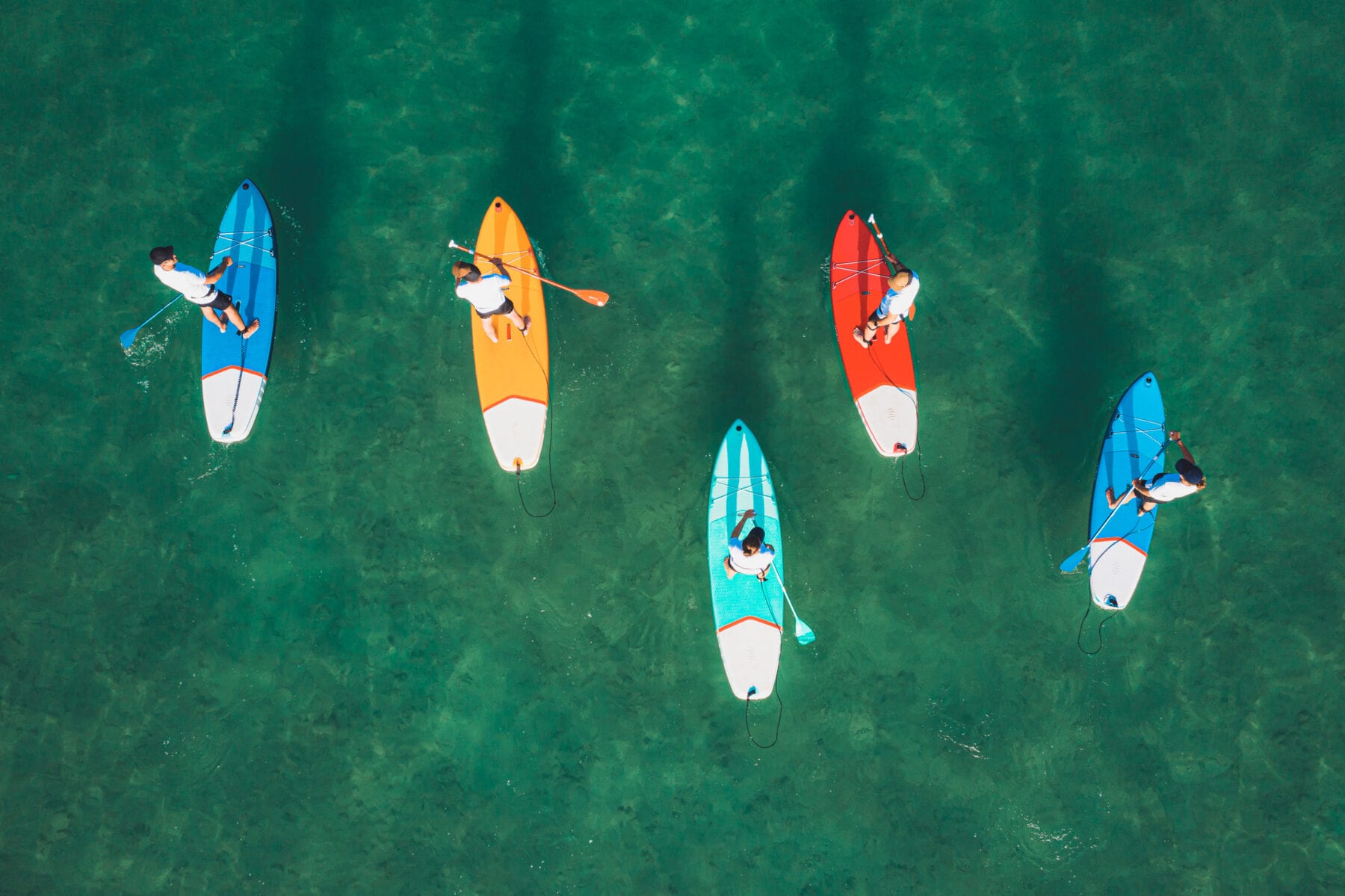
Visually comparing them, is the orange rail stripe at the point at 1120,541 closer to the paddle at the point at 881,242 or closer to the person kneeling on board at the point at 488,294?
the paddle at the point at 881,242

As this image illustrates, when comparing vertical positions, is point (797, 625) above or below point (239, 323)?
below

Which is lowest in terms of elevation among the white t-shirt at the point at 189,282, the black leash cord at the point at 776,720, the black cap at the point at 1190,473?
the black leash cord at the point at 776,720

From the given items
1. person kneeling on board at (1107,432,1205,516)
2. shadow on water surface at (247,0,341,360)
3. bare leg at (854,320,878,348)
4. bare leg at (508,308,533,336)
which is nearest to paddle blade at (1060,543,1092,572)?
person kneeling on board at (1107,432,1205,516)

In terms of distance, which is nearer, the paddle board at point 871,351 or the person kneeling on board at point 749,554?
the person kneeling on board at point 749,554

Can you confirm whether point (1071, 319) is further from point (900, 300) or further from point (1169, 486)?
point (900, 300)

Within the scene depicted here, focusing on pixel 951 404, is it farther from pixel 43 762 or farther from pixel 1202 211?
pixel 43 762

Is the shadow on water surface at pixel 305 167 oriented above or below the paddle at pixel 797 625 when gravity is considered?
above

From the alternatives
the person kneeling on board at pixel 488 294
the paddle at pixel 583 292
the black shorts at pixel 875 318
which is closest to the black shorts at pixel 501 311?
the person kneeling on board at pixel 488 294

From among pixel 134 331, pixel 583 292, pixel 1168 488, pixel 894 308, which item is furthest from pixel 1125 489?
pixel 134 331
